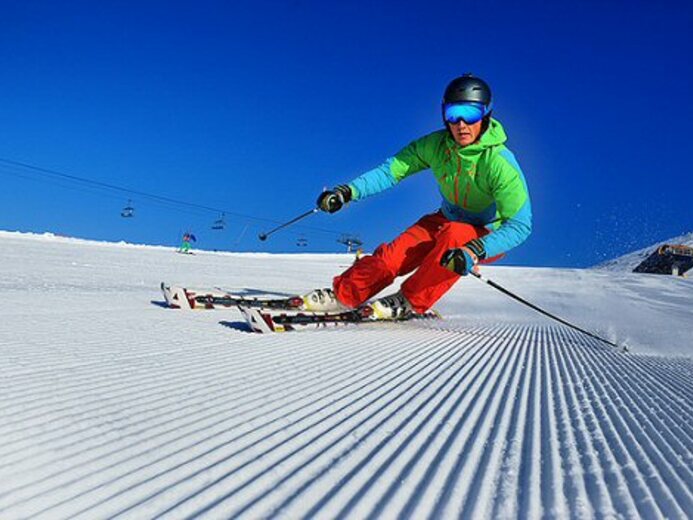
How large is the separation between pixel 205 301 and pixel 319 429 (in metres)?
2.72

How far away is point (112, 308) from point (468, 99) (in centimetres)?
256

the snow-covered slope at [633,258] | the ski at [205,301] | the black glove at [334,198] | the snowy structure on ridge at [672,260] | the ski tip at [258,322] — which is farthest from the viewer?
the snow-covered slope at [633,258]

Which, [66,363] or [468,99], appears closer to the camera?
[66,363]

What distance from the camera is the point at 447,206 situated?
14.5 feet

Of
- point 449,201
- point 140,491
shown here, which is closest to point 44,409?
point 140,491

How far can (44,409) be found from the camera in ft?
3.89

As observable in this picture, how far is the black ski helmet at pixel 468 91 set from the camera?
12.5 ft

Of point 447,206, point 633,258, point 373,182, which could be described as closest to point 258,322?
point 373,182

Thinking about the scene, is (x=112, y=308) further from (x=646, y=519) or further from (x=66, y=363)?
(x=646, y=519)

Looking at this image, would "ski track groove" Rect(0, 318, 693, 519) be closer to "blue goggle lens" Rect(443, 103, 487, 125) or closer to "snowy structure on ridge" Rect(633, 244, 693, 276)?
"blue goggle lens" Rect(443, 103, 487, 125)

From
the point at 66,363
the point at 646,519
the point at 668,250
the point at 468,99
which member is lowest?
the point at 646,519

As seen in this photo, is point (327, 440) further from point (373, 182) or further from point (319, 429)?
point (373, 182)

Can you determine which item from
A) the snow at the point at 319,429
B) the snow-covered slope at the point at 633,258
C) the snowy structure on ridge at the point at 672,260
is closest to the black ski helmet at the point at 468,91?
the snow at the point at 319,429

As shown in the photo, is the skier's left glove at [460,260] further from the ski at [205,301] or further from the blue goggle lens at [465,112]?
the ski at [205,301]
